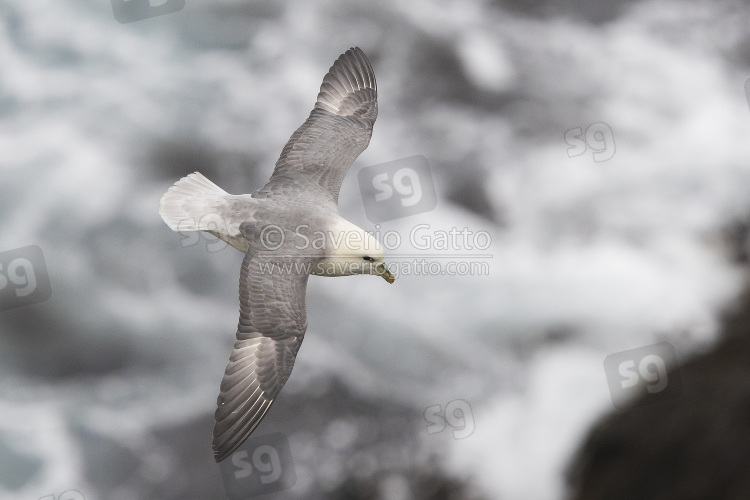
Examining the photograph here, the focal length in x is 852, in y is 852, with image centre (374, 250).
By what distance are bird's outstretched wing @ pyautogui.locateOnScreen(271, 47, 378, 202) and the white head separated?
0.65 metres

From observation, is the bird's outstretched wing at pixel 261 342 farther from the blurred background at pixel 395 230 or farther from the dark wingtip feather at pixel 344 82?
the blurred background at pixel 395 230

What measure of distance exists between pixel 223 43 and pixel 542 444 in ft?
20.4

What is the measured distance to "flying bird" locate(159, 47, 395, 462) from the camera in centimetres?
515

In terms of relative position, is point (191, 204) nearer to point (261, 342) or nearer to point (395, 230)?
point (261, 342)

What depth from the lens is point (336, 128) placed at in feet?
21.2

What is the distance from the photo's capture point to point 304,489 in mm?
7055

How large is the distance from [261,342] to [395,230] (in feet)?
12.2

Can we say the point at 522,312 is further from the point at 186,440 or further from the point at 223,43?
the point at 223,43

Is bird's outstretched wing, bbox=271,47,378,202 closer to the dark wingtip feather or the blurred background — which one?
the dark wingtip feather

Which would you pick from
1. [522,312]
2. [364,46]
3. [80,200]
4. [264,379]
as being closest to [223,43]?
[364,46]

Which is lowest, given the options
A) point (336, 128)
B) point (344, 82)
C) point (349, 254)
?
point (349, 254)

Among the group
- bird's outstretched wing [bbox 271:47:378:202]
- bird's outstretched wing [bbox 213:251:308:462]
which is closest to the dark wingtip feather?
bird's outstretched wing [bbox 271:47:378:202]

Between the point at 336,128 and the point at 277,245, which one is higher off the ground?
the point at 336,128

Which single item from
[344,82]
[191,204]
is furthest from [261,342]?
[344,82]
